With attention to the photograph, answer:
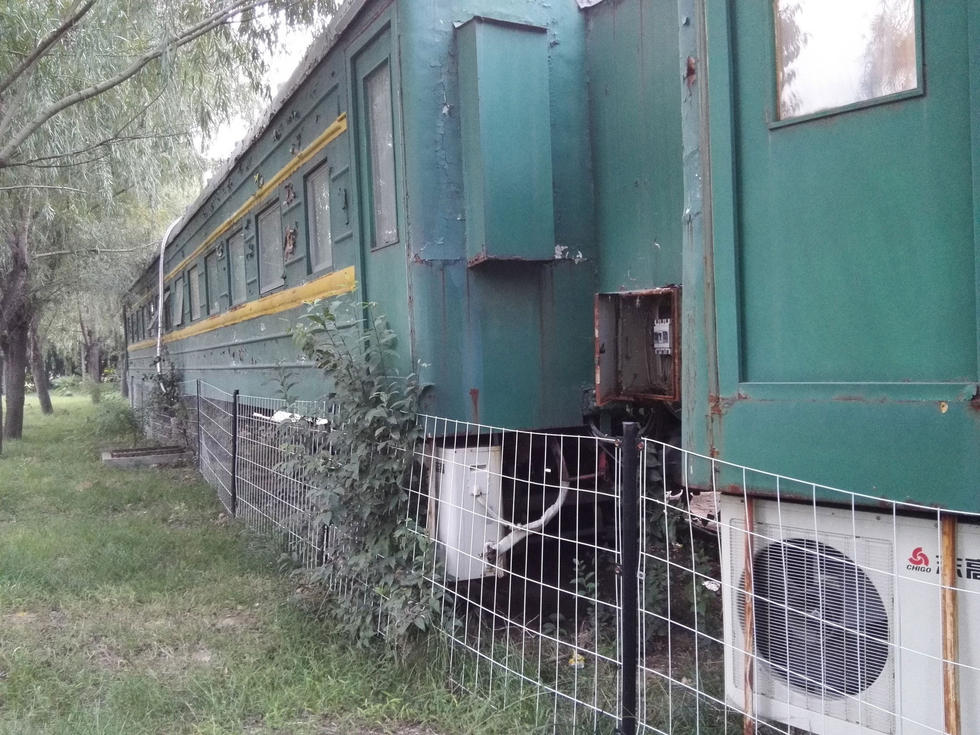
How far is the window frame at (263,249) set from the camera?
22.4 ft

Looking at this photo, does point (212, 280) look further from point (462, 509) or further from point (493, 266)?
point (462, 509)

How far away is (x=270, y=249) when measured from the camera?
7254mm

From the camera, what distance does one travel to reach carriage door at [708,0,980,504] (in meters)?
2.12

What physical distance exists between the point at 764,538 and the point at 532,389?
6.28 ft

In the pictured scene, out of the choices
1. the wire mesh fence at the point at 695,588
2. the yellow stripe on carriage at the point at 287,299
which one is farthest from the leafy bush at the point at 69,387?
the wire mesh fence at the point at 695,588

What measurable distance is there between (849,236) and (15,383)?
16.6 metres

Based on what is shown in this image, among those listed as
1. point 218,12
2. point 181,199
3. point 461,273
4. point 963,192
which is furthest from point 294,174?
point 181,199

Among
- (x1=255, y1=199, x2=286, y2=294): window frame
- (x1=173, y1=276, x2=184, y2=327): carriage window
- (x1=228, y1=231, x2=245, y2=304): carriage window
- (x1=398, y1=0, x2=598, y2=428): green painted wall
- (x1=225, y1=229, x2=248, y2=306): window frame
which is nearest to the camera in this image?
(x1=398, y1=0, x2=598, y2=428): green painted wall

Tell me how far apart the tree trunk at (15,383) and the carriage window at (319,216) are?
37.3 feet

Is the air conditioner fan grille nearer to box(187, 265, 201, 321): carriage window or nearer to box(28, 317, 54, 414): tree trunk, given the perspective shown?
box(187, 265, 201, 321): carriage window

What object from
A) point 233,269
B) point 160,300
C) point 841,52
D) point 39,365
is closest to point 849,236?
point 841,52

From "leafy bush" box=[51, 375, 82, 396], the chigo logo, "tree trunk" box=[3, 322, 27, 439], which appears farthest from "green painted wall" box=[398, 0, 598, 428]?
"leafy bush" box=[51, 375, 82, 396]

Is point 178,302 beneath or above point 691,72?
above

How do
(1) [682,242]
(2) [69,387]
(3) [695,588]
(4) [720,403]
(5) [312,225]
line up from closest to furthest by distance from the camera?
(4) [720,403], (3) [695,588], (1) [682,242], (5) [312,225], (2) [69,387]
